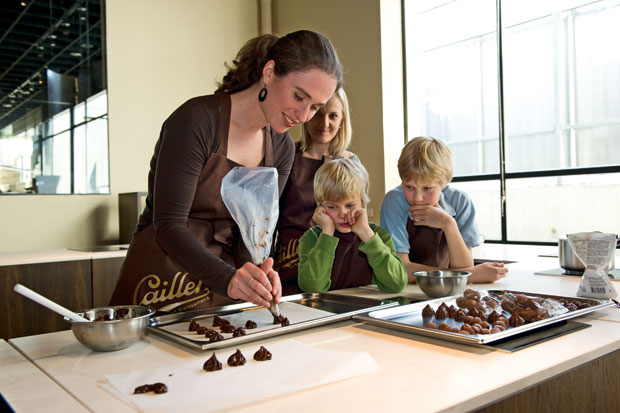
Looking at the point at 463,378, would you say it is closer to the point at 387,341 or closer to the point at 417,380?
the point at 417,380

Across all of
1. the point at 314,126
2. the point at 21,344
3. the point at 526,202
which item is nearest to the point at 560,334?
the point at 21,344

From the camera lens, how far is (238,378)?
0.79m

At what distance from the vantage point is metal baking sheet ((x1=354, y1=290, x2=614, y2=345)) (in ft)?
3.07

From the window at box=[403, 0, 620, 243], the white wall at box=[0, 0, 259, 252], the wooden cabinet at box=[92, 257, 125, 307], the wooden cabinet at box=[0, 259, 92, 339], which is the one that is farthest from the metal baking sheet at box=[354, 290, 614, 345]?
the white wall at box=[0, 0, 259, 252]

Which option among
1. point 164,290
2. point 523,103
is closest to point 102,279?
point 164,290

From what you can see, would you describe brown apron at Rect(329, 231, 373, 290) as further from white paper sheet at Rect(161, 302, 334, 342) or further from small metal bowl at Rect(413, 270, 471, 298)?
white paper sheet at Rect(161, 302, 334, 342)

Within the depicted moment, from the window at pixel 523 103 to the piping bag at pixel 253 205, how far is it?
2606mm

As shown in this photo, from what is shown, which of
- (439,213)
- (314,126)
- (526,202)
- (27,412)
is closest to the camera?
(27,412)

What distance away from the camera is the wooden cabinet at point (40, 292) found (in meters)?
2.74

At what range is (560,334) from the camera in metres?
1.02

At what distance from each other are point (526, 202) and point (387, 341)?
3.15 m

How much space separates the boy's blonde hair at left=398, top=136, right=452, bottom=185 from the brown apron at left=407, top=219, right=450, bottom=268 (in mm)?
188

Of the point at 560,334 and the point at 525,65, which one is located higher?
the point at 525,65

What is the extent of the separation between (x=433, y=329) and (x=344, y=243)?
80 cm
